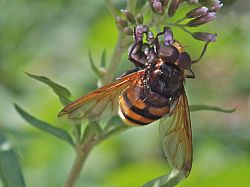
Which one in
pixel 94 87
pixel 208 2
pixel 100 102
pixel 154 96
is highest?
pixel 208 2

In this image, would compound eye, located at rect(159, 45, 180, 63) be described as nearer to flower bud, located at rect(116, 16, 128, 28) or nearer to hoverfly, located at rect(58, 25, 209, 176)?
hoverfly, located at rect(58, 25, 209, 176)

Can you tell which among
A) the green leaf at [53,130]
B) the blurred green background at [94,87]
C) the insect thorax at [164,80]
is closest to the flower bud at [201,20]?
the insect thorax at [164,80]

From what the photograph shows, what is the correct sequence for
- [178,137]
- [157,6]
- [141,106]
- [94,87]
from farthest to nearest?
1. [94,87]
2. [141,106]
3. [178,137]
4. [157,6]

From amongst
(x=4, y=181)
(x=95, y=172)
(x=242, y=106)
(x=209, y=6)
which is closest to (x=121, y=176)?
(x=95, y=172)

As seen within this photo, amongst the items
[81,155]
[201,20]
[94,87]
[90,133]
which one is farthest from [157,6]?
[94,87]

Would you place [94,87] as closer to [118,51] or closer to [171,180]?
[118,51]

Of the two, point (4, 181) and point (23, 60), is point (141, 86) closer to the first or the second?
point (4, 181)
